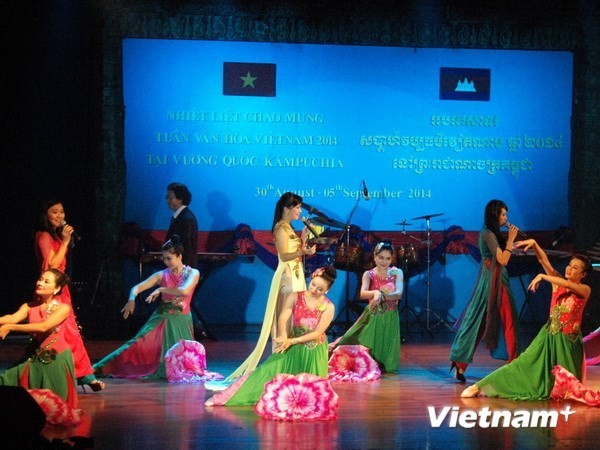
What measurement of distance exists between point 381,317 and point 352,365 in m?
0.61

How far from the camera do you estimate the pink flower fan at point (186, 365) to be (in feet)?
25.7

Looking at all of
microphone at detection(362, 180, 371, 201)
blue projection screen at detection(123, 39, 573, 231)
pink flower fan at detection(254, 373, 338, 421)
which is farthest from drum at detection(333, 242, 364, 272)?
pink flower fan at detection(254, 373, 338, 421)

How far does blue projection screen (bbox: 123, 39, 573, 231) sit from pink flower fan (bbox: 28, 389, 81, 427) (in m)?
5.33

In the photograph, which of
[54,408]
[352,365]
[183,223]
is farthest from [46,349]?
[183,223]

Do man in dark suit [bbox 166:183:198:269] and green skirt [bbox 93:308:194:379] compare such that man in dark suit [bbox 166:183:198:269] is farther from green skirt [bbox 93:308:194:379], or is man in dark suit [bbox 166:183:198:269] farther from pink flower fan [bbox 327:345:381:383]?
pink flower fan [bbox 327:345:381:383]

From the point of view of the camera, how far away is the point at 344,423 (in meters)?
6.06

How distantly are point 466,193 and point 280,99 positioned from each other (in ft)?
7.70

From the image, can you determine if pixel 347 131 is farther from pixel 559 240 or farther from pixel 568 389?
pixel 568 389

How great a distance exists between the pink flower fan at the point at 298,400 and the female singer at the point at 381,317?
2.22 meters

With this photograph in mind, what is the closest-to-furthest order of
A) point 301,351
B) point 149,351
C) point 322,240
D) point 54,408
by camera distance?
1. point 54,408
2. point 301,351
3. point 149,351
4. point 322,240

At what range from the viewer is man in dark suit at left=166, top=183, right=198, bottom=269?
380 inches

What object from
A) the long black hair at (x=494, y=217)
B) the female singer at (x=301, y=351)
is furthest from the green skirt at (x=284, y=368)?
the long black hair at (x=494, y=217)

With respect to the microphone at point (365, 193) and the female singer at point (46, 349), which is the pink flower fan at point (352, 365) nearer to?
the female singer at point (46, 349)

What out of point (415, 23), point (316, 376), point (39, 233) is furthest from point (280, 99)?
point (316, 376)
